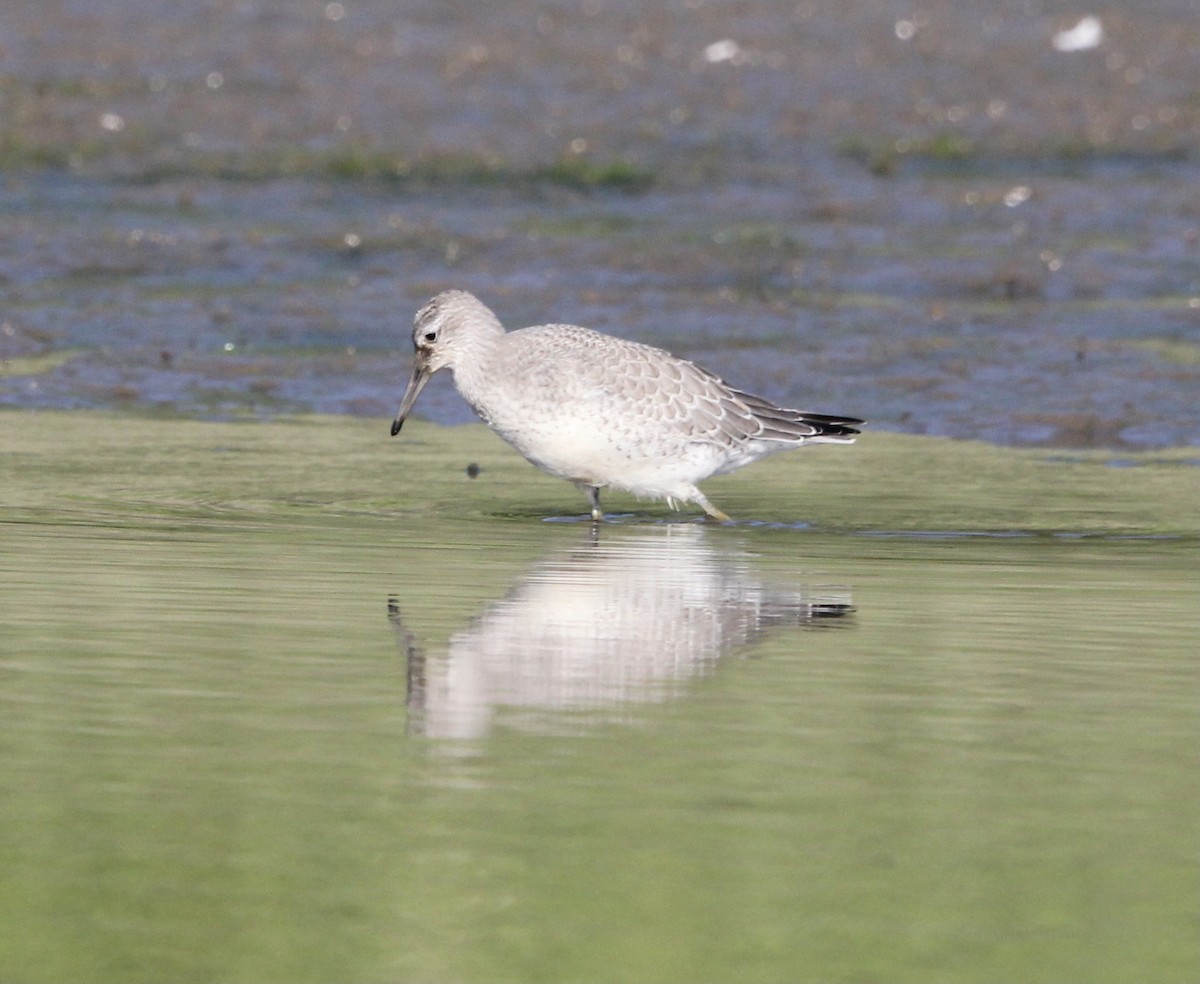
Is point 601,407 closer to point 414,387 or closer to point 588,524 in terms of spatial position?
point 588,524

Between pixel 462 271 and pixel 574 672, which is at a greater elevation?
pixel 462 271

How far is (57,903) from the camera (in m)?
4.97

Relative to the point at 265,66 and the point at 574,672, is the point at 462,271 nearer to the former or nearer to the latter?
the point at 265,66

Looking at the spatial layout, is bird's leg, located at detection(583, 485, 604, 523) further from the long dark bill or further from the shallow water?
the long dark bill

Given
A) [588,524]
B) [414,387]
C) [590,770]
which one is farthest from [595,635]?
[414,387]

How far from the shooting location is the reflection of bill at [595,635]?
664 centimetres

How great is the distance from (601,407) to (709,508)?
0.73 metres

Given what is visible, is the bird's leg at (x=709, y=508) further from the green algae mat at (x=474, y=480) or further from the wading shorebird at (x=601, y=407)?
the green algae mat at (x=474, y=480)

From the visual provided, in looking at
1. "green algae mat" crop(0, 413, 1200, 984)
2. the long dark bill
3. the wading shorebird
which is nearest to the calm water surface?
"green algae mat" crop(0, 413, 1200, 984)

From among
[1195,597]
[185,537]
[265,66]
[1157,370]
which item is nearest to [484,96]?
[265,66]

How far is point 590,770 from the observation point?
589cm

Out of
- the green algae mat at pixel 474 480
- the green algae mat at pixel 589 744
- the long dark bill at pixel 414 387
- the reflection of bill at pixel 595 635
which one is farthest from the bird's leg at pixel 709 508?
the long dark bill at pixel 414 387

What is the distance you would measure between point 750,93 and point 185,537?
521 inches

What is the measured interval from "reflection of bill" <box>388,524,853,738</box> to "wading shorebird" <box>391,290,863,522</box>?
3.47 feet
